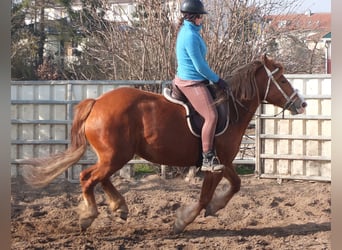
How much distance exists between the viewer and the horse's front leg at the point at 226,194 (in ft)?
16.0

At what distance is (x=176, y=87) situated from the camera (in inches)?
185

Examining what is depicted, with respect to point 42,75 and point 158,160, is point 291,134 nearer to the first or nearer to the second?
point 158,160

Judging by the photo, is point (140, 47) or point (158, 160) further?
point (140, 47)

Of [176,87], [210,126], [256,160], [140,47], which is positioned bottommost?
[256,160]

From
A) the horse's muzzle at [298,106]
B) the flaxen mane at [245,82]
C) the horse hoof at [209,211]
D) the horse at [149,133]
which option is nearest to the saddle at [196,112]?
the horse at [149,133]

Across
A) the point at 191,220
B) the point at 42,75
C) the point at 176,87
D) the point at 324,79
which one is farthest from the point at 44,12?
the point at 324,79

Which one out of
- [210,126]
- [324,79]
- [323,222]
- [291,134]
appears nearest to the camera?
[210,126]

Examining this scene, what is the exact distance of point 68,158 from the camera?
4695mm

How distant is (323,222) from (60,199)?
260 centimetres

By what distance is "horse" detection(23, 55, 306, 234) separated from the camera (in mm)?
4617

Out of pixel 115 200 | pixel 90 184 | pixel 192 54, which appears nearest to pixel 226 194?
pixel 115 200

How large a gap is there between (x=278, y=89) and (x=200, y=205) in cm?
118

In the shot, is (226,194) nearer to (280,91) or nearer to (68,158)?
(280,91)

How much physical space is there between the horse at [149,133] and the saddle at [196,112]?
0.14 ft
